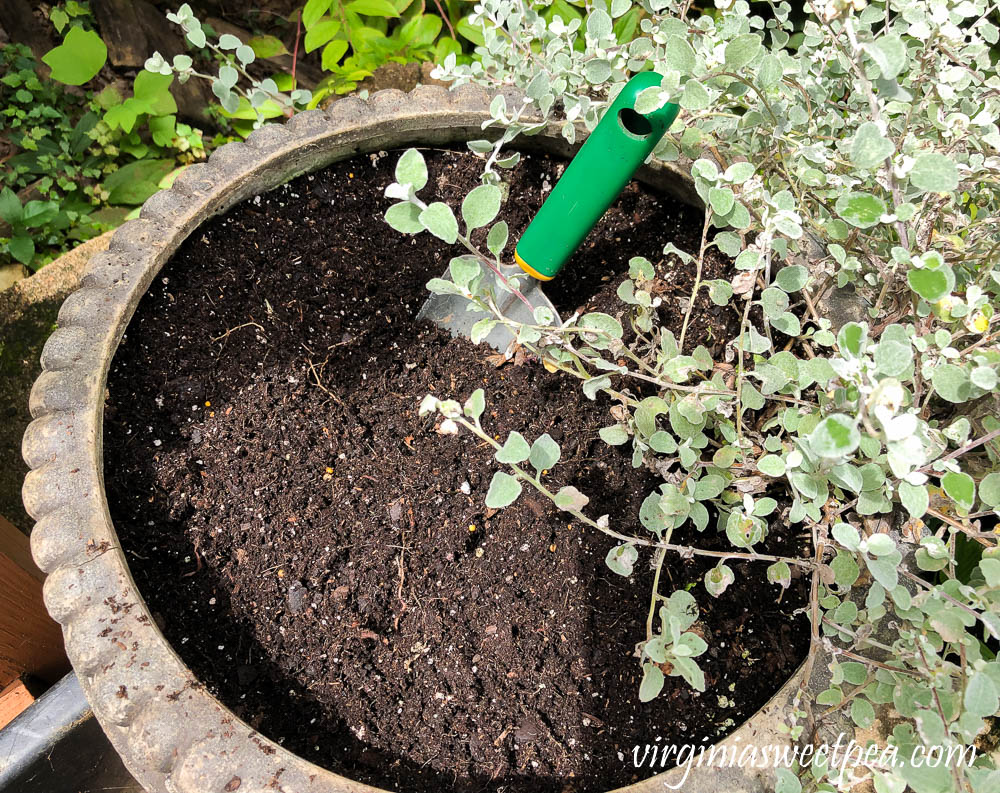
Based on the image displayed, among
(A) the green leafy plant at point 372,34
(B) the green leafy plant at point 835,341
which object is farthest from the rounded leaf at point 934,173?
(A) the green leafy plant at point 372,34

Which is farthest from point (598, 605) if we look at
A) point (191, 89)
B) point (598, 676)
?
point (191, 89)

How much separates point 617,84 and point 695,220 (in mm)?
250

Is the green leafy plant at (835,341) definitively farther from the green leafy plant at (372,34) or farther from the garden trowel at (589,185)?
the green leafy plant at (372,34)

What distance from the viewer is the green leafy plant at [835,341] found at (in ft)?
2.11

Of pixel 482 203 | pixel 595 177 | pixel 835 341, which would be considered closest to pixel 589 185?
pixel 595 177

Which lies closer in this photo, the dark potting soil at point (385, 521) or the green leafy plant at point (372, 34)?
the dark potting soil at point (385, 521)

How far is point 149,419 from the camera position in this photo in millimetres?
938

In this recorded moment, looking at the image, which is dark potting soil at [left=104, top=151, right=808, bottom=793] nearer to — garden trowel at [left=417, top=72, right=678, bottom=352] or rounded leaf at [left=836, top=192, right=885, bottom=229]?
garden trowel at [left=417, top=72, right=678, bottom=352]

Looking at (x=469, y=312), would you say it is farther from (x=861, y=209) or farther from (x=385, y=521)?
(x=861, y=209)

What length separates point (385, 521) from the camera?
3.11ft

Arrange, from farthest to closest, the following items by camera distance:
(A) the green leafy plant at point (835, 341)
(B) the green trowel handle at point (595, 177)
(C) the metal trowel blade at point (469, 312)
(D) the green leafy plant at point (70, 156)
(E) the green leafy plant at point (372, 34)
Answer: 1. (D) the green leafy plant at point (70, 156)
2. (E) the green leafy plant at point (372, 34)
3. (C) the metal trowel blade at point (469, 312)
4. (B) the green trowel handle at point (595, 177)
5. (A) the green leafy plant at point (835, 341)

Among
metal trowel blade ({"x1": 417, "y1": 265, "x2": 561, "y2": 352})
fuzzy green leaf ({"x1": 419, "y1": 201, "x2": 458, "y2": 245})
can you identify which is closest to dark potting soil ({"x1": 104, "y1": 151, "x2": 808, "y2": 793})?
metal trowel blade ({"x1": 417, "y1": 265, "x2": 561, "y2": 352})

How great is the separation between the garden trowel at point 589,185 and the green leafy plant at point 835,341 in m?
0.05

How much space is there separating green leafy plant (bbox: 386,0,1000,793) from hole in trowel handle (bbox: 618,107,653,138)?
0.06 meters
